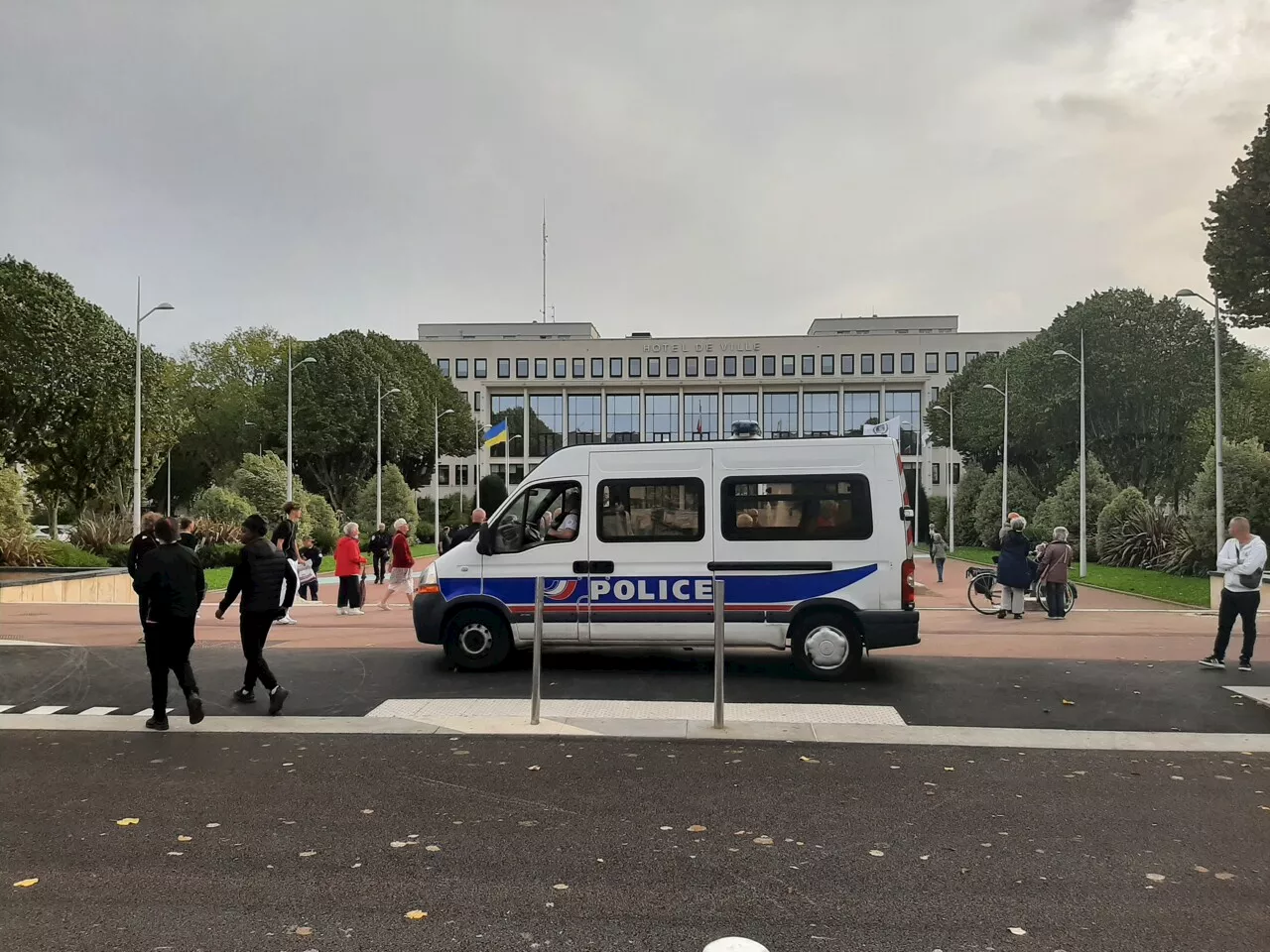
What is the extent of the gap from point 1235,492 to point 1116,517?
8.16 metres

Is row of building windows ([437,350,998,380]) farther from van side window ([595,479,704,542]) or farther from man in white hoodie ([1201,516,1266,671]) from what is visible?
man in white hoodie ([1201,516,1266,671])

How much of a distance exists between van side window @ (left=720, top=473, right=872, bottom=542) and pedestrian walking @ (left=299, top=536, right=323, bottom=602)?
1057cm

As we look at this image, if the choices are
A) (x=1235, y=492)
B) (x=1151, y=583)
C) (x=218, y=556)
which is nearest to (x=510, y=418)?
(x=218, y=556)

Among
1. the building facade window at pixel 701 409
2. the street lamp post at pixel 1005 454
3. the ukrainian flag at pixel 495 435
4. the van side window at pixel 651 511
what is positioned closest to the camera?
the van side window at pixel 651 511

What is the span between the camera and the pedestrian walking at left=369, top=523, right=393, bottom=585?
80.9 ft

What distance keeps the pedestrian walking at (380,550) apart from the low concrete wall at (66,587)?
5548mm

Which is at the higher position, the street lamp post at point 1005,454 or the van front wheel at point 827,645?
the street lamp post at point 1005,454

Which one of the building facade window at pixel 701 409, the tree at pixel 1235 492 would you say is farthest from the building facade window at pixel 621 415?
the tree at pixel 1235 492

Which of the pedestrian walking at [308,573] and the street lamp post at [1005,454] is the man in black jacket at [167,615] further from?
the street lamp post at [1005,454]

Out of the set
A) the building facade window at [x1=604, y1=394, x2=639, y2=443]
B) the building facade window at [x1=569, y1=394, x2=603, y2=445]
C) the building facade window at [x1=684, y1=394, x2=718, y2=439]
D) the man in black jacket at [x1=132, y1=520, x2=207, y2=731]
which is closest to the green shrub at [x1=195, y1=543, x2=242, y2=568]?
the man in black jacket at [x1=132, y1=520, x2=207, y2=731]

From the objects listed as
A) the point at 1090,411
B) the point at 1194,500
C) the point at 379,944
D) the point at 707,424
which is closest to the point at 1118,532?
the point at 1194,500

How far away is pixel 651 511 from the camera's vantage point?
998 centimetres

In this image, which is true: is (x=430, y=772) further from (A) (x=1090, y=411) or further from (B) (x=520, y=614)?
(A) (x=1090, y=411)

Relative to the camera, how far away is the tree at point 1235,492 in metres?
26.1
